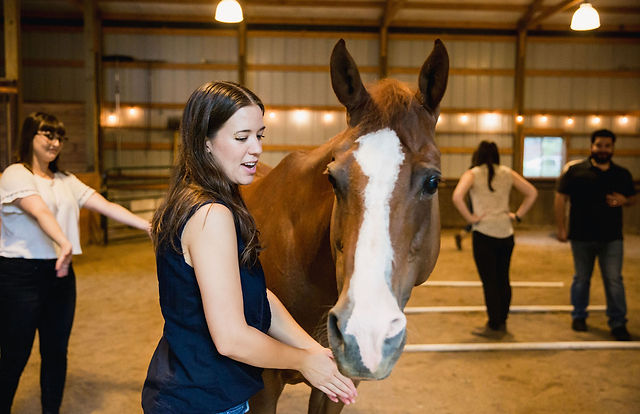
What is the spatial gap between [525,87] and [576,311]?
8.93 meters

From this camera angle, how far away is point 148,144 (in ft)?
39.0

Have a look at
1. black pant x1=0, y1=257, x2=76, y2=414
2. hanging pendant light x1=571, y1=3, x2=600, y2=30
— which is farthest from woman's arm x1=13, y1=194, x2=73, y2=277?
hanging pendant light x1=571, y1=3, x2=600, y2=30

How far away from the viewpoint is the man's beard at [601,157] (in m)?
4.42

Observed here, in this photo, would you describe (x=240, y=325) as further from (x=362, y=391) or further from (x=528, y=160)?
(x=528, y=160)

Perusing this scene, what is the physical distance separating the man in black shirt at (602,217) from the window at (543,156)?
8267mm

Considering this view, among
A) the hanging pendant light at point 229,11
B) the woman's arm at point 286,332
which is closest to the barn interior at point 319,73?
the hanging pendant light at point 229,11

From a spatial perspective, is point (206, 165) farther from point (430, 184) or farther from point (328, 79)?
point (328, 79)

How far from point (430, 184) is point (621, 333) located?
3.90 metres

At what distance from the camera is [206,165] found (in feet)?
3.97

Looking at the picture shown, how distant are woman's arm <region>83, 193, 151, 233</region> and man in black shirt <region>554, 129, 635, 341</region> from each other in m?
3.59

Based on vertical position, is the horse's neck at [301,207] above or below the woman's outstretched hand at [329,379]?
above

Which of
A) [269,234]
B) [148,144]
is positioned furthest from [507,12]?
[269,234]

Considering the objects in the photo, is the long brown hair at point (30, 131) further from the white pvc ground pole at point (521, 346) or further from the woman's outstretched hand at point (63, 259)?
the white pvc ground pole at point (521, 346)

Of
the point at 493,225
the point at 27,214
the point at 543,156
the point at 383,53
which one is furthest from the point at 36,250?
the point at 543,156
